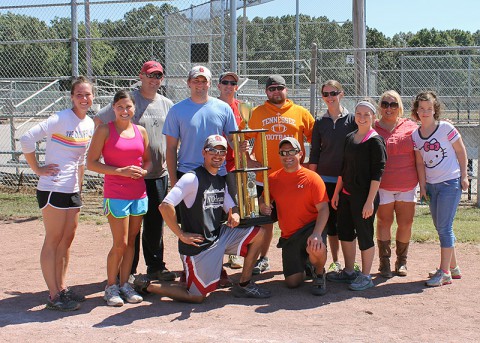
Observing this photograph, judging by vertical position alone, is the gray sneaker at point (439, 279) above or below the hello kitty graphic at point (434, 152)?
below

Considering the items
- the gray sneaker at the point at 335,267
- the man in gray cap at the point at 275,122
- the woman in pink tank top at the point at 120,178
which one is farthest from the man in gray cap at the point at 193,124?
the gray sneaker at the point at 335,267

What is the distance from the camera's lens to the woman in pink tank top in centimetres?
565

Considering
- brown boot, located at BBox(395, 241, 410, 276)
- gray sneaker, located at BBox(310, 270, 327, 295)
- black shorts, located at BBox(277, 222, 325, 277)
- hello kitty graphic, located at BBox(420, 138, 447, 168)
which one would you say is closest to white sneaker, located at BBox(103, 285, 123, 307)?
black shorts, located at BBox(277, 222, 325, 277)

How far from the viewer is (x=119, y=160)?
5691mm

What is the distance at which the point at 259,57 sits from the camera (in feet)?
118

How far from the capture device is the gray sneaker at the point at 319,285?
5.95m

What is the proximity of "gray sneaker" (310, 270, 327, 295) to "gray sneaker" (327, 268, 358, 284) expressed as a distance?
0.43 m

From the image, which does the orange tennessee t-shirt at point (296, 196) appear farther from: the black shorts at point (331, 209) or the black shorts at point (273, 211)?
the black shorts at point (331, 209)

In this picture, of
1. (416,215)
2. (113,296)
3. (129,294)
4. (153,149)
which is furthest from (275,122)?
(416,215)

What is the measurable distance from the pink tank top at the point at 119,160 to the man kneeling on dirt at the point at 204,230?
1.29ft

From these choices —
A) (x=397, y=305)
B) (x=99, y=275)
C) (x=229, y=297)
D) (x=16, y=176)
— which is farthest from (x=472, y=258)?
(x=16, y=176)

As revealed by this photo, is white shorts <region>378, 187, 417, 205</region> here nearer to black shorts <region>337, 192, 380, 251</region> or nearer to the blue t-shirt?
black shorts <region>337, 192, 380, 251</region>

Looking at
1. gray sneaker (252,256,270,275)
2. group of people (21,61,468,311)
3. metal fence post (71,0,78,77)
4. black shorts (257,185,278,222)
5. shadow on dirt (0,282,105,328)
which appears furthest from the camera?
metal fence post (71,0,78,77)

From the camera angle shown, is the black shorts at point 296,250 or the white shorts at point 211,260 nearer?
the white shorts at point 211,260
